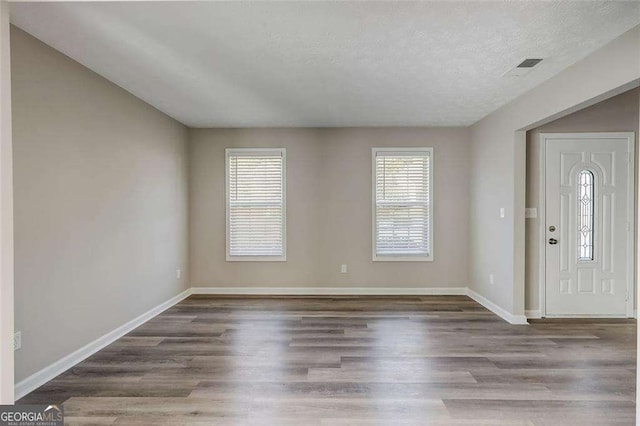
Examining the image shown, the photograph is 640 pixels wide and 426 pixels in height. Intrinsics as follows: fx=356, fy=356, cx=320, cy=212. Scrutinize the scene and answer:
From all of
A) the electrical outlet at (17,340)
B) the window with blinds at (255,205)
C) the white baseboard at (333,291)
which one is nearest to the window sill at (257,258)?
the window with blinds at (255,205)

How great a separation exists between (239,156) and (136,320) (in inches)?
110

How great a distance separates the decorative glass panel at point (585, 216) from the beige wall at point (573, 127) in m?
0.51

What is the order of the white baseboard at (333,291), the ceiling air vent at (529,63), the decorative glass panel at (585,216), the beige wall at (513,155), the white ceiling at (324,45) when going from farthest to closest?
1. the white baseboard at (333,291)
2. the decorative glass panel at (585,216)
3. the ceiling air vent at (529,63)
4. the beige wall at (513,155)
5. the white ceiling at (324,45)

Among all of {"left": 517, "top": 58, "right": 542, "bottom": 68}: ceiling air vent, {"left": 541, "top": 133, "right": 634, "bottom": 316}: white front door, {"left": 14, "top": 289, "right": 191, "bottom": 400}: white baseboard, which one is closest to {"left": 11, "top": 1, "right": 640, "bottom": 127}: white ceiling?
{"left": 517, "top": 58, "right": 542, "bottom": 68}: ceiling air vent

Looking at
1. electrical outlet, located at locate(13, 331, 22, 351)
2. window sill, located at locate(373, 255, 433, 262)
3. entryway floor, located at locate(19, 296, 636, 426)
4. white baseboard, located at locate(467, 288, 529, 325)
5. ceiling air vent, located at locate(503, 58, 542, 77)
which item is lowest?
entryway floor, located at locate(19, 296, 636, 426)

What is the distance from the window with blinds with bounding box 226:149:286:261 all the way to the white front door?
3674 mm

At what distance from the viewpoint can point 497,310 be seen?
461 cm

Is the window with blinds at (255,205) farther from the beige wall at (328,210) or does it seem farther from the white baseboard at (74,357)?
the white baseboard at (74,357)

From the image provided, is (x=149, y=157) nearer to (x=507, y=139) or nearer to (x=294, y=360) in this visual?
(x=294, y=360)

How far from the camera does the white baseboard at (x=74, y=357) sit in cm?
259

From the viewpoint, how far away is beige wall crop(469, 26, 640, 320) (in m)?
2.72

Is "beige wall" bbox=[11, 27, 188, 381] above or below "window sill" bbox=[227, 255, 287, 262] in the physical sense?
above

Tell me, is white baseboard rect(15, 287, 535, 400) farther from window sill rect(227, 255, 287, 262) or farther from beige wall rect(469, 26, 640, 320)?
window sill rect(227, 255, 287, 262)

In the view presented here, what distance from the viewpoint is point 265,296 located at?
5578mm
